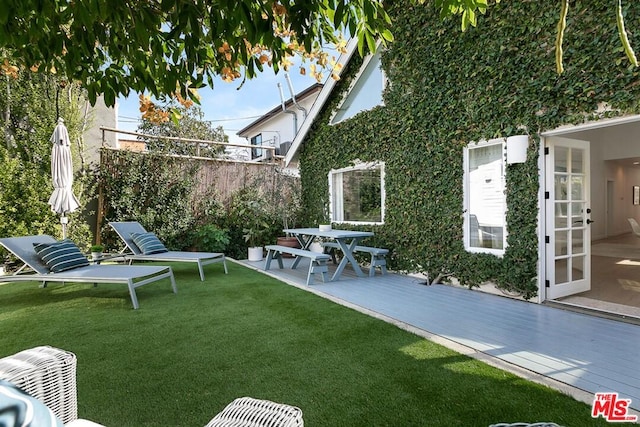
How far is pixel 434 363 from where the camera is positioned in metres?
3.02

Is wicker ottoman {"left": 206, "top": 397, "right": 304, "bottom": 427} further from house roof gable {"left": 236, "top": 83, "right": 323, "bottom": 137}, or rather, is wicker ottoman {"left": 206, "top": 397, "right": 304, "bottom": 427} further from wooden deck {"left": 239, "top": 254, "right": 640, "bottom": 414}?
house roof gable {"left": 236, "top": 83, "right": 323, "bottom": 137}

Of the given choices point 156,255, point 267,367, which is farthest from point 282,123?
point 267,367

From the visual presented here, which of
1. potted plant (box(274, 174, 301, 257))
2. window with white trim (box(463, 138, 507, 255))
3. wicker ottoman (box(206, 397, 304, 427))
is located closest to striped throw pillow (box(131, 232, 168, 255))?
potted plant (box(274, 174, 301, 257))

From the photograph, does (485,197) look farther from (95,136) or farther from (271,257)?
(95,136)

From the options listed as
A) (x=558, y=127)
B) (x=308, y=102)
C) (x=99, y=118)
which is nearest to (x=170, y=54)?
(x=558, y=127)

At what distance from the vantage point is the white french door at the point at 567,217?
15.9 feet

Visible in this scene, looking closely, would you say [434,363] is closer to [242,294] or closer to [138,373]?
[138,373]

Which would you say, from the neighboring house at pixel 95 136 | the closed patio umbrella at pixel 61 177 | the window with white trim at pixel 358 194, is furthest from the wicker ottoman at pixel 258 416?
the neighboring house at pixel 95 136

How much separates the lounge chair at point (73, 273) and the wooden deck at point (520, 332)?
243 cm

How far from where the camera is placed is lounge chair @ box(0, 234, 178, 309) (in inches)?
189

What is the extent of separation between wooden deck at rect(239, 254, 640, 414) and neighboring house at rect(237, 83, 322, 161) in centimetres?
1039

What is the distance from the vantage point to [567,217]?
200 inches

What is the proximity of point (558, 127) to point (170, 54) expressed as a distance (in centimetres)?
455

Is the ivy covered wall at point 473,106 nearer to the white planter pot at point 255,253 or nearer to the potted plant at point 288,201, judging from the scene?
the potted plant at point 288,201
